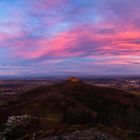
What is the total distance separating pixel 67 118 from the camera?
337ft

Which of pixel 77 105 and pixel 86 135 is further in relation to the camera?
pixel 77 105

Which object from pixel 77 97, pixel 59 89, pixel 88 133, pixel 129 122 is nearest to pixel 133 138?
pixel 88 133

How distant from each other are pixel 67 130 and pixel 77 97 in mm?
117468

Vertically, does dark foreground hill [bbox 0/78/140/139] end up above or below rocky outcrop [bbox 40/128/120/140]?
below

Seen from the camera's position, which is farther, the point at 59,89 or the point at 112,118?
the point at 59,89

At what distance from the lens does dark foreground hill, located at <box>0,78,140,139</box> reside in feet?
352

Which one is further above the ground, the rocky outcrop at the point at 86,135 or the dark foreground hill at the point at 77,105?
the rocky outcrop at the point at 86,135

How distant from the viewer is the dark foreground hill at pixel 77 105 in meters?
107

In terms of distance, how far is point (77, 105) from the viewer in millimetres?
140750

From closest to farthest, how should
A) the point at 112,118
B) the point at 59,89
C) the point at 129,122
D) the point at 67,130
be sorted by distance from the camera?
the point at 67,130, the point at 129,122, the point at 112,118, the point at 59,89

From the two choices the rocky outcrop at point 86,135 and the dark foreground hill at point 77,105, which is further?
the dark foreground hill at point 77,105

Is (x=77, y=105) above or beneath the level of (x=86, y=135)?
beneath

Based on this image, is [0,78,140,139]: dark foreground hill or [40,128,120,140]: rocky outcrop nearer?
[40,128,120,140]: rocky outcrop

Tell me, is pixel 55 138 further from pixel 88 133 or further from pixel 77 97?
pixel 77 97
